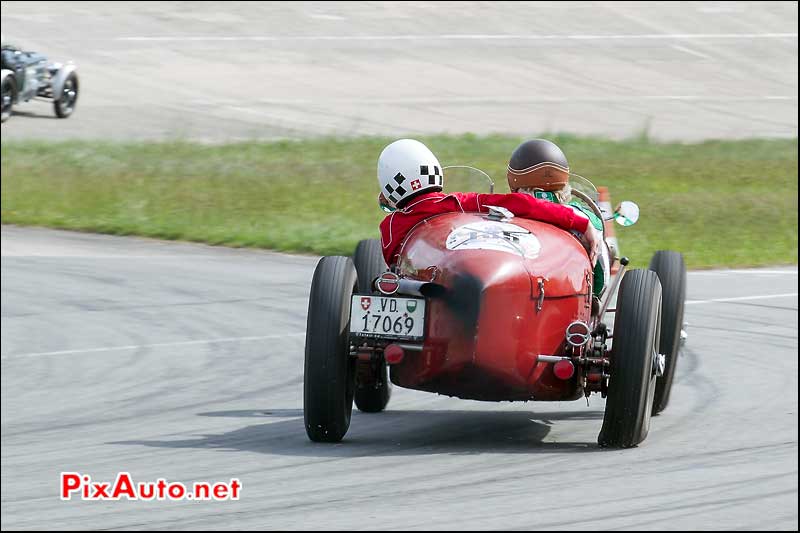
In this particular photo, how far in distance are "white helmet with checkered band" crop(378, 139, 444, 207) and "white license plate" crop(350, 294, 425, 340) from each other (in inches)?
35.9

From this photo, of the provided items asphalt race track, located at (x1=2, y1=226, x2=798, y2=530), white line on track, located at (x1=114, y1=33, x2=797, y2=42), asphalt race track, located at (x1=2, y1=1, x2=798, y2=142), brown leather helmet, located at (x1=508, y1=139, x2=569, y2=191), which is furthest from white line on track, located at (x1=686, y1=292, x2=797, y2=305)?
white line on track, located at (x1=114, y1=33, x2=797, y2=42)

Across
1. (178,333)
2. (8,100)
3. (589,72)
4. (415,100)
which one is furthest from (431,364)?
(589,72)

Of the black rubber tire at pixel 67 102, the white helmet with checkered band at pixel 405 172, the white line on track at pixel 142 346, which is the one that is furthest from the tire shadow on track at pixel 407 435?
A: the black rubber tire at pixel 67 102

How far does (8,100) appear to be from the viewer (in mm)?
28391

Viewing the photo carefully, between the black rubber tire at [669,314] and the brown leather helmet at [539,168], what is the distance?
899 mm

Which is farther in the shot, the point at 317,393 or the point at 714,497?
the point at 317,393

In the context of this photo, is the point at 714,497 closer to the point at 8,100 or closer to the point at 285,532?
the point at 285,532

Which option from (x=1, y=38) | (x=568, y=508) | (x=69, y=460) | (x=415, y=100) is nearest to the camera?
(x=568, y=508)

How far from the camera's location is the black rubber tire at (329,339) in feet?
24.9

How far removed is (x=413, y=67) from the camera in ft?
117

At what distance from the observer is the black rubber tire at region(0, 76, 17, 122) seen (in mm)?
28078

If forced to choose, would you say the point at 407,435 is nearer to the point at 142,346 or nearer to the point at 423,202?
the point at 423,202

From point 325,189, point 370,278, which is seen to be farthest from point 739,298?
point 325,189

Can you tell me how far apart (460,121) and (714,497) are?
24.1 meters
